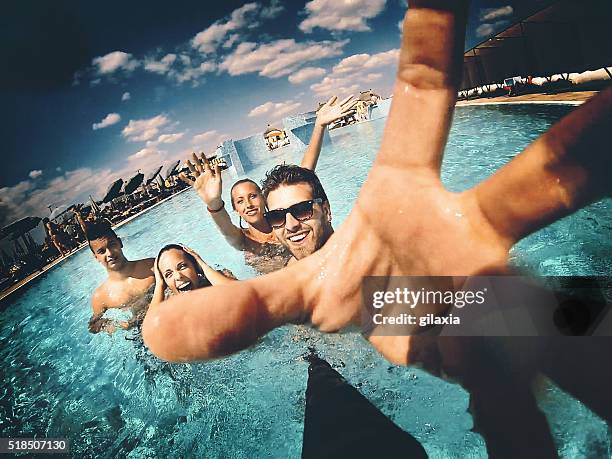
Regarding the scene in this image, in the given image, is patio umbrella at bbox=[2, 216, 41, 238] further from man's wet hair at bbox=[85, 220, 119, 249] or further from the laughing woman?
the laughing woman

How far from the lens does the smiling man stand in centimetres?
243

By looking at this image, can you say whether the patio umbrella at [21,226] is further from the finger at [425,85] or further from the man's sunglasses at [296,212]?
the finger at [425,85]

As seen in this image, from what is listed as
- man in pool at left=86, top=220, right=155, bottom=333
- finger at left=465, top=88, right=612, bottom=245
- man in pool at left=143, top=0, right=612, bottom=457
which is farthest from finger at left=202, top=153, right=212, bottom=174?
finger at left=465, top=88, right=612, bottom=245


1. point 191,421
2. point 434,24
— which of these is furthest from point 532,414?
point 191,421

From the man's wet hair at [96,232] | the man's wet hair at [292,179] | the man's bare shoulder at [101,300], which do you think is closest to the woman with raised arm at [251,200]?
the man's wet hair at [292,179]

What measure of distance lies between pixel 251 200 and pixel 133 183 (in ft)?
65.6

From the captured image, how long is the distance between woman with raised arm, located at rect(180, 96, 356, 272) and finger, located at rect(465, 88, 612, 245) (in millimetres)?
3675

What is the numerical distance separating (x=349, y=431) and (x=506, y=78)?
23.0m

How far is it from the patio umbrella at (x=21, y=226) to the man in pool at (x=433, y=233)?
64.4ft

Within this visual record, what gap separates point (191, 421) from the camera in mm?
3855

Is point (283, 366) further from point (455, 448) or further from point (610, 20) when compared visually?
point (610, 20)

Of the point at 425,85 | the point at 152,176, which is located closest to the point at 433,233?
the point at 425,85

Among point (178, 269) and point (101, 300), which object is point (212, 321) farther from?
point (101, 300)

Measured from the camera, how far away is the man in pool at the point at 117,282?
528cm
